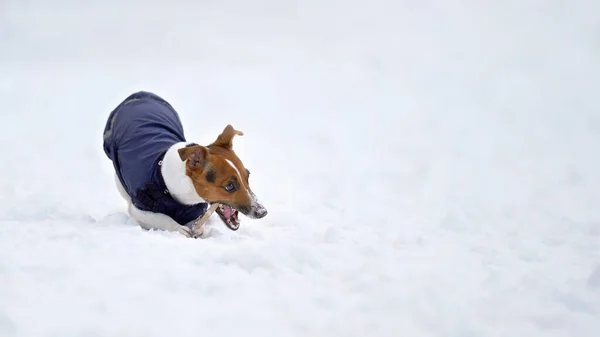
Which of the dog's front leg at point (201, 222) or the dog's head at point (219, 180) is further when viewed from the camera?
the dog's front leg at point (201, 222)

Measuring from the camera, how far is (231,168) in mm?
4488

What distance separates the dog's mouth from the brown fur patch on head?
5.2 inches

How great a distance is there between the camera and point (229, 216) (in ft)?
15.4

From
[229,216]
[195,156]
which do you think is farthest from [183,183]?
[229,216]

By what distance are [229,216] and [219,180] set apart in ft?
1.18

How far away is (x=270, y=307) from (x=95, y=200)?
377cm

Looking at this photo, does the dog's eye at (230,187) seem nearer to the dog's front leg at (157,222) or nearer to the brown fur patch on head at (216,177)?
the brown fur patch on head at (216,177)

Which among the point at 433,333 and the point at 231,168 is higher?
the point at 231,168

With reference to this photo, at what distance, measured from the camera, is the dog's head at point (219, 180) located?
4.42 meters

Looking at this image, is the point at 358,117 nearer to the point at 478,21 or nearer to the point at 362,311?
the point at 478,21

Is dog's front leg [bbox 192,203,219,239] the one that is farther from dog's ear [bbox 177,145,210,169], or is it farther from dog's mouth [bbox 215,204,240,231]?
dog's ear [bbox 177,145,210,169]

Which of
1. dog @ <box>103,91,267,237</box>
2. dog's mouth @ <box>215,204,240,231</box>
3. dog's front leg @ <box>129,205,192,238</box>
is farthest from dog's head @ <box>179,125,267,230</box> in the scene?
dog's front leg @ <box>129,205,192,238</box>

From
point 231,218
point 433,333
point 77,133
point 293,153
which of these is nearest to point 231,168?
point 231,218

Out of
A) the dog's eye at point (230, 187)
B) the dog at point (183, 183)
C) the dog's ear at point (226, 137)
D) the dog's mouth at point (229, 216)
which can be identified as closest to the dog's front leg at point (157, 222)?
the dog at point (183, 183)
